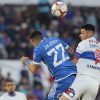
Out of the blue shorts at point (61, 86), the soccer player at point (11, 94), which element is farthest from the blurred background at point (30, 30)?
the blue shorts at point (61, 86)

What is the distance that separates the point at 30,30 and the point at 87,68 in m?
12.0

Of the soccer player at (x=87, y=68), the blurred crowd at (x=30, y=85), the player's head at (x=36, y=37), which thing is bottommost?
the blurred crowd at (x=30, y=85)

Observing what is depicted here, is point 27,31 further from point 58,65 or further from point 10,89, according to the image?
point 58,65

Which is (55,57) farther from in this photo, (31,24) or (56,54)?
(31,24)

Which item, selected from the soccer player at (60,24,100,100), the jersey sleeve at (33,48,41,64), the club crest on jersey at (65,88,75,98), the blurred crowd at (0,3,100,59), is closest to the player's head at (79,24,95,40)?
the soccer player at (60,24,100,100)

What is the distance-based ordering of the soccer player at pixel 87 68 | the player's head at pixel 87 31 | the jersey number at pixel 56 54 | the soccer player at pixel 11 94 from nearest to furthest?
the jersey number at pixel 56 54
the soccer player at pixel 87 68
the player's head at pixel 87 31
the soccer player at pixel 11 94

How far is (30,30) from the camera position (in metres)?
27.3

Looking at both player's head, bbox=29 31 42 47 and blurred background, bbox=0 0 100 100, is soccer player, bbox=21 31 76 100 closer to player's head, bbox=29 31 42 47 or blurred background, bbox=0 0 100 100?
player's head, bbox=29 31 42 47

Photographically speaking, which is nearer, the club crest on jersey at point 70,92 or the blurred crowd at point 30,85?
the club crest on jersey at point 70,92

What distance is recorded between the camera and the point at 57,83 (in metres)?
15.4

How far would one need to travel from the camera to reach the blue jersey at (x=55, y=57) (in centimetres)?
1526

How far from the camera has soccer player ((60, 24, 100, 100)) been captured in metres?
15.4

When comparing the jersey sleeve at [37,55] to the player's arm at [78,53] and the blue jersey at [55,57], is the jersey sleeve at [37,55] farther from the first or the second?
the player's arm at [78,53]

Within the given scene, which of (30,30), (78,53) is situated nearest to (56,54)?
(78,53)
